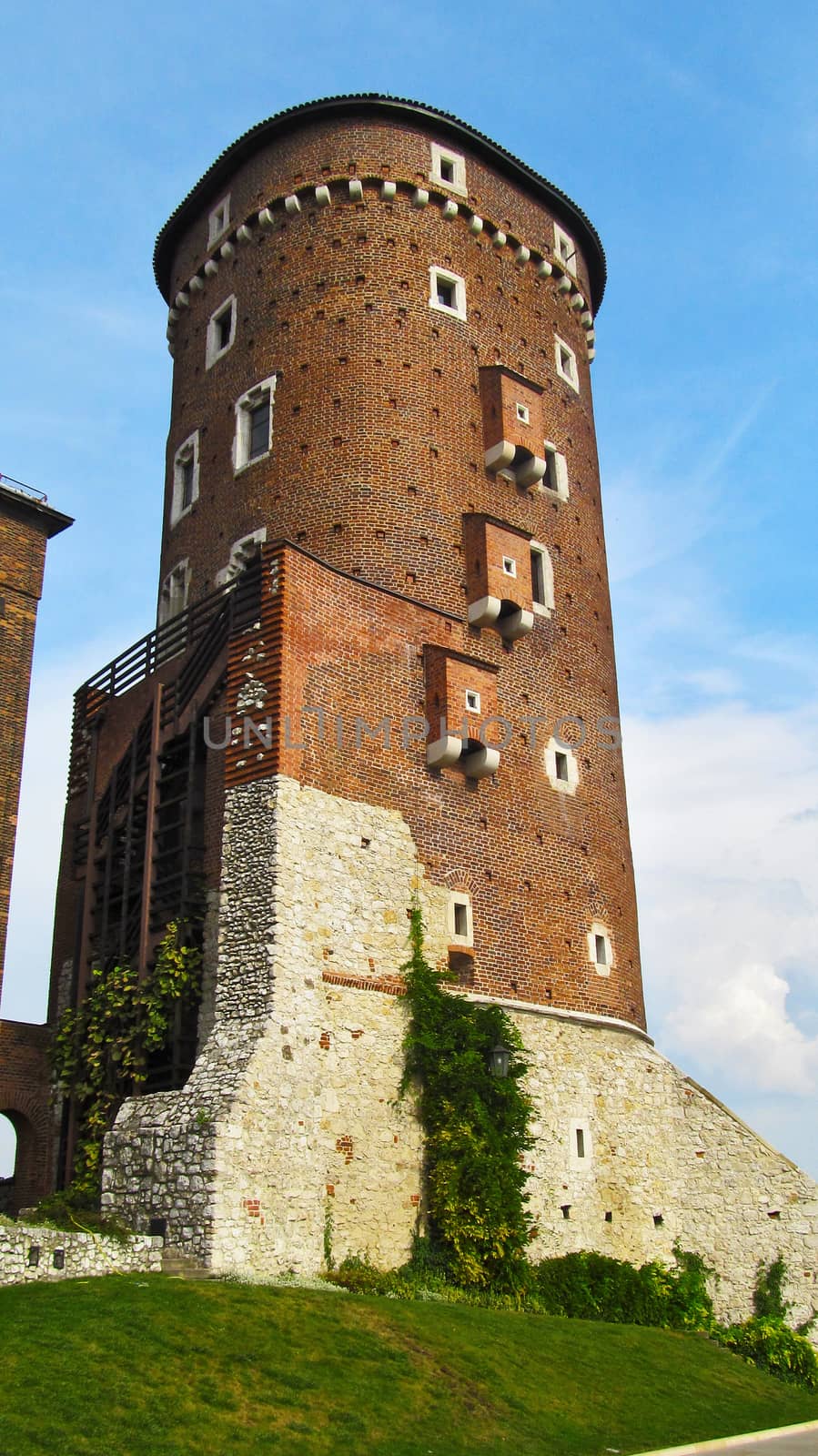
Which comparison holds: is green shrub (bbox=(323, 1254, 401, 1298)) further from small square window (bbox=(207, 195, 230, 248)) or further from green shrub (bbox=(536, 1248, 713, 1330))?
small square window (bbox=(207, 195, 230, 248))

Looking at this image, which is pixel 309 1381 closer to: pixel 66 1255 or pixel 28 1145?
pixel 66 1255

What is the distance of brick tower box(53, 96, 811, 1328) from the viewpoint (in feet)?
65.4

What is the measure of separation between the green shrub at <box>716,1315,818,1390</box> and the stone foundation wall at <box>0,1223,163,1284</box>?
1043 cm

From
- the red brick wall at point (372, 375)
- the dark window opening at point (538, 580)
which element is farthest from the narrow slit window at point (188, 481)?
the dark window opening at point (538, 580)

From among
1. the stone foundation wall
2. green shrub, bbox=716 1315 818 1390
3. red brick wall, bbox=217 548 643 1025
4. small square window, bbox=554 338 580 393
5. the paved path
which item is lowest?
the paved path

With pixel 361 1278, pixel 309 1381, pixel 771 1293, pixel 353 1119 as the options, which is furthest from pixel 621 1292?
pixel 309 1381

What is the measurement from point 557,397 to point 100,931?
15540mm

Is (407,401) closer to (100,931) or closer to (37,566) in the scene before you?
(37,566)

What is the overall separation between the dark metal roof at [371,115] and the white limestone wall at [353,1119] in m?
16.6

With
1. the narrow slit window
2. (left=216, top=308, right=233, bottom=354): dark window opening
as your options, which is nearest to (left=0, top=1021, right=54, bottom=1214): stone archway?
the narrow slit window

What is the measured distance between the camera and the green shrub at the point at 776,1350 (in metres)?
22.3

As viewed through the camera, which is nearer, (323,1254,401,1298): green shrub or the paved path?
the paved path

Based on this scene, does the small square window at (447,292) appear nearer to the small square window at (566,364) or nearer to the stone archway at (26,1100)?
the small square window at (566,364)

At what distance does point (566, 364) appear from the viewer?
31.9 metres
